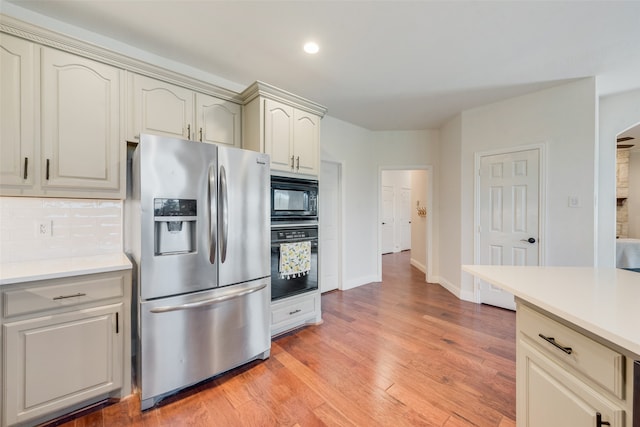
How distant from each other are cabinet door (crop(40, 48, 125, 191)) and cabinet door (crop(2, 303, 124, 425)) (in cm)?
87

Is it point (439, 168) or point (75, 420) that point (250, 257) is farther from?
point (439, 168)

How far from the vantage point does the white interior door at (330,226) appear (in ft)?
13.1

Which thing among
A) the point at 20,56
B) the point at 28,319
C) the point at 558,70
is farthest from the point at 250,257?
the point at 558,70

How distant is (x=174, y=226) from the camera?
1.79m

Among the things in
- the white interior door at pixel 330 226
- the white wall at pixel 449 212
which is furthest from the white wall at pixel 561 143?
the white interior door at pixel 330 226

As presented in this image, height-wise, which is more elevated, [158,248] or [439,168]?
[439,168]

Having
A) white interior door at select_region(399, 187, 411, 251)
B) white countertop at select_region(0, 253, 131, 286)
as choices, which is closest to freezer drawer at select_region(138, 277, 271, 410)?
white countertop at select_region(0, 253, 131, 286)

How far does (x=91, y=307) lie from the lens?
1.62m

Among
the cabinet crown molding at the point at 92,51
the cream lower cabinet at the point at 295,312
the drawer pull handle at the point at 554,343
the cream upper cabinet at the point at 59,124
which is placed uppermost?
the cabinet crown molding at the point at 92,51

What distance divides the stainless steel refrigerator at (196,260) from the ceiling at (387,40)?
36.9 inches

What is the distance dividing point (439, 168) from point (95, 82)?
14.4ft

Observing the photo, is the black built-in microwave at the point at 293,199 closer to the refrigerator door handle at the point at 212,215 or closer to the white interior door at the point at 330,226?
the refrigerator door handle at the point at 212,215

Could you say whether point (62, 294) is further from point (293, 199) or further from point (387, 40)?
point (387, 40)

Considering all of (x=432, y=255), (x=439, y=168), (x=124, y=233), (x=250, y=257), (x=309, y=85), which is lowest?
(x=432, y=255)
